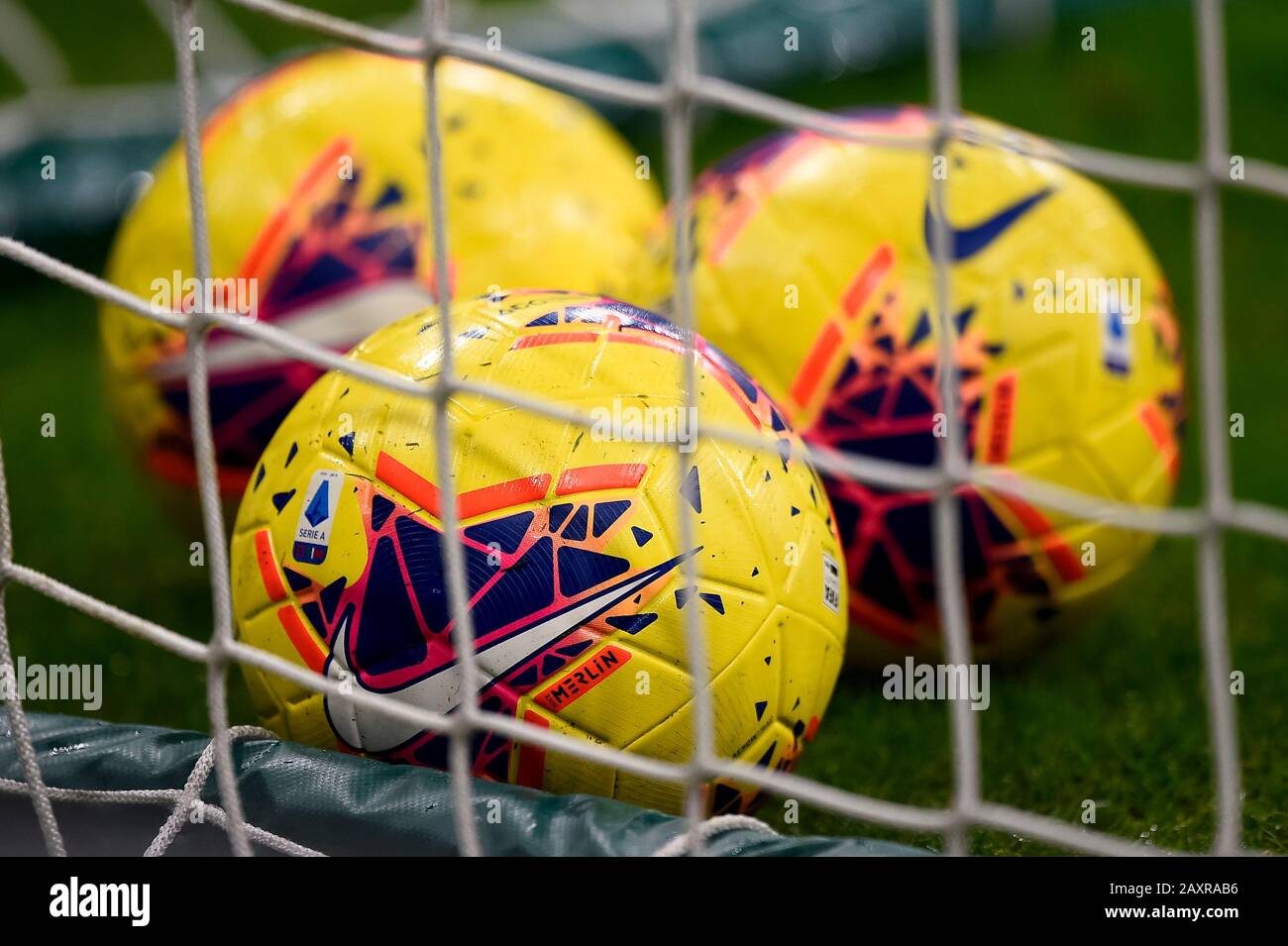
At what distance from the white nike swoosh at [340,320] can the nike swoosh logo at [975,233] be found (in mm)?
839

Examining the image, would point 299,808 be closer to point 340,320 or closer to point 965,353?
point 340,320

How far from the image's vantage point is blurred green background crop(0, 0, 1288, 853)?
7.39 ft

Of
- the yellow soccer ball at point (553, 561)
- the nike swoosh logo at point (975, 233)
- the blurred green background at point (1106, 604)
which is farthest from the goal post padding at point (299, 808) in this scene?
the nike swoosh logo at point (975, 233)

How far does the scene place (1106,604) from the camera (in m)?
2.58

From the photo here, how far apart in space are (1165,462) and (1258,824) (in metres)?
0.69

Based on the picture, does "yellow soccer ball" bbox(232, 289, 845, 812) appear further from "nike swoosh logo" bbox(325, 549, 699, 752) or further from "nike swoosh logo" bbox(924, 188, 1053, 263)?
"nike swoosh logo" bbox(924, 188, 1053, 263)

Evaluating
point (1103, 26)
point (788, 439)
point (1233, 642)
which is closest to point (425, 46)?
point (788, 439)

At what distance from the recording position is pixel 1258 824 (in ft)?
6.59

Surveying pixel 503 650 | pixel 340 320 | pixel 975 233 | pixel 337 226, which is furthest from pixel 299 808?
pixel 975 233

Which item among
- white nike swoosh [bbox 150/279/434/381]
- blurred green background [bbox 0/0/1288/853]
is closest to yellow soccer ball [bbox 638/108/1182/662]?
blurred green background [bbox 0/0/1288/853]

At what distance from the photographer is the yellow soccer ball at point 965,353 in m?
2.37

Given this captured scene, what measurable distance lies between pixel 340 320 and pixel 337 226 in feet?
0.59

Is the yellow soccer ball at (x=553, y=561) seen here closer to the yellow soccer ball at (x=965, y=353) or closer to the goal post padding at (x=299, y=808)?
the goal post padding at (x=299, y=808)
